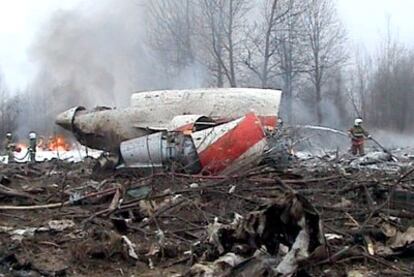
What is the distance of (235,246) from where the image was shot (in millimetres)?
4398

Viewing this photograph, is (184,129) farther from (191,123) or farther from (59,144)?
(59,144)

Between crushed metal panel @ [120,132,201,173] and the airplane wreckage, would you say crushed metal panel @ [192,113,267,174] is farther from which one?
crushed metal panel @ [120,132,201,173]

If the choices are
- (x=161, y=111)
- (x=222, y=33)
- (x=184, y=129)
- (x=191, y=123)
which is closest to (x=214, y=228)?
(x=184, y=129)

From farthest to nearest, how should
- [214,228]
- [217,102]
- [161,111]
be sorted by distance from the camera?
1. [161,111]
2. [217,102]
3. [214,228]

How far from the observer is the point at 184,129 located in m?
9.63

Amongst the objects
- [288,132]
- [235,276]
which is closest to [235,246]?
[235,276]

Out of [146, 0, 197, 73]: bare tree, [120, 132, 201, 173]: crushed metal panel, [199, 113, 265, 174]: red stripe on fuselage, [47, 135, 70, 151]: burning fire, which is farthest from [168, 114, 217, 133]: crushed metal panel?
[146, 0, 197, 73]: bare tree

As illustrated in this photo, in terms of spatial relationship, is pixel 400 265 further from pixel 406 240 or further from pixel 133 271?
pixel 133 271

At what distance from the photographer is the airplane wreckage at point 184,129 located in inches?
347

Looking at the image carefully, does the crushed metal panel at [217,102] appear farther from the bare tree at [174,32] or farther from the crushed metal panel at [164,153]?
the bare tree at [174,32]

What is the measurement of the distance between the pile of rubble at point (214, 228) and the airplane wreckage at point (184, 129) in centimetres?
80

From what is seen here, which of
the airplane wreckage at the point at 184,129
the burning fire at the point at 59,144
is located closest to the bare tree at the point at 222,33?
the burning fire at the point at 59,144

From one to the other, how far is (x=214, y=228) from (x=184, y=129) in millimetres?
5040

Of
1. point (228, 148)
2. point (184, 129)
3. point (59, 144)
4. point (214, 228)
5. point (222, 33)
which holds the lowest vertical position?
point (59, 144)
